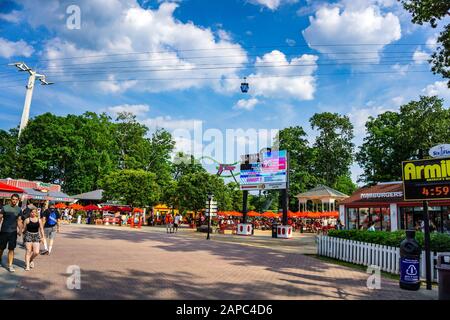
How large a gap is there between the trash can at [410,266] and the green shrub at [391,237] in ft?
6.60

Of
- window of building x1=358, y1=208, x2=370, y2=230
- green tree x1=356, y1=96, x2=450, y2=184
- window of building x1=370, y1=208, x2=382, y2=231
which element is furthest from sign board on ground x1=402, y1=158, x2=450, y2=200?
green tree x1=356, y1=96, x2=450, y2=184

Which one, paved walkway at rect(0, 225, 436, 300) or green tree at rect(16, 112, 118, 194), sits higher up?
green tree at rect(16, 112, 118, 194)

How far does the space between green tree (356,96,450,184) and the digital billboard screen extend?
12.9 metres

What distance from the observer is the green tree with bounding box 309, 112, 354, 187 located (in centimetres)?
6456

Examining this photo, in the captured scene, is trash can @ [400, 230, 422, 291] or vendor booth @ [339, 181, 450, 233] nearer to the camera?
trash can @ [400, 230, 422, 291]

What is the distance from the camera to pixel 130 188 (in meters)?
41.6

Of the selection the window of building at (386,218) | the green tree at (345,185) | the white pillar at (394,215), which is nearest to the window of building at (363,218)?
the window of building at (386,218)

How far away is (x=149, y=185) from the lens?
43.0m

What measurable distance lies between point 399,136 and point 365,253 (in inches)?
1192

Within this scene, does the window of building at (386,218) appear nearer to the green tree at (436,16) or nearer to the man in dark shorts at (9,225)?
the green tree at (436,16)

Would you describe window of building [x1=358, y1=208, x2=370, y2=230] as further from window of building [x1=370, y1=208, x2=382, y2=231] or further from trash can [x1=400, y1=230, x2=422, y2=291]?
trash can [x1=400, y1=230, x2=422, y2=291]

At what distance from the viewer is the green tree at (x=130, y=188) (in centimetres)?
4162
